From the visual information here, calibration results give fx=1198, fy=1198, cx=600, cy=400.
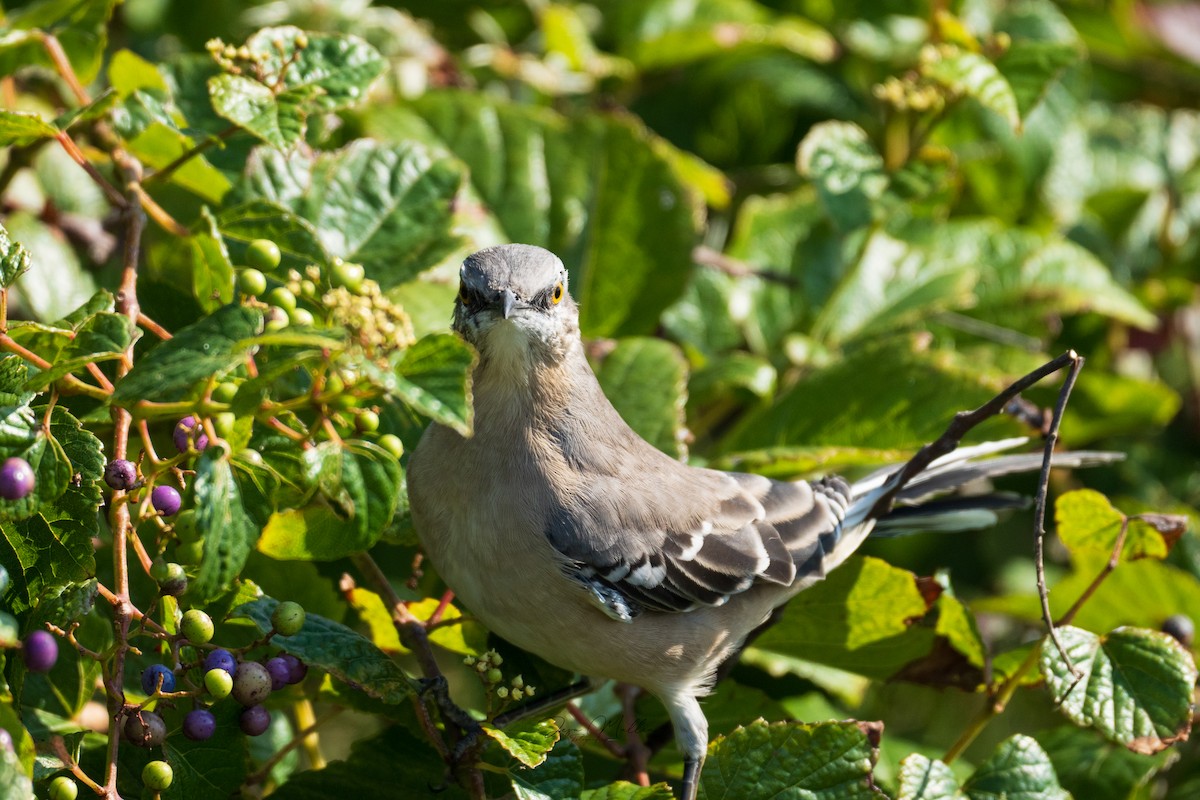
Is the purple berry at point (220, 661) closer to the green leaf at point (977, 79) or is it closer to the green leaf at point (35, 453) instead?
the green leaf at point (35, 453)

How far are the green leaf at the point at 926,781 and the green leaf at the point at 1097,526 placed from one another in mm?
802

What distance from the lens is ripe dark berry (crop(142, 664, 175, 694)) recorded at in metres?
2.37

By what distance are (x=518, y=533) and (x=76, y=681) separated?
1.16 meters

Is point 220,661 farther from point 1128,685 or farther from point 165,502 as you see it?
point 1128,685

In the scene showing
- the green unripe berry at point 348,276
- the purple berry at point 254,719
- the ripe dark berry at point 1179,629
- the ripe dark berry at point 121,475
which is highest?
the green unripe berry at point 348,276

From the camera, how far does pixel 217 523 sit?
207cm

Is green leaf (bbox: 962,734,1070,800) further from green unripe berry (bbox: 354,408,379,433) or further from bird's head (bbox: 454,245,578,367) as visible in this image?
green unripe berry (bbox: 354,408,379,433)

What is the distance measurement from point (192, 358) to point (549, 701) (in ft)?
5.29

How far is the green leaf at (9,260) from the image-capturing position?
7.91 feet

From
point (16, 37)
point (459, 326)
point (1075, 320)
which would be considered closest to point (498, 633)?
point (459, 326)

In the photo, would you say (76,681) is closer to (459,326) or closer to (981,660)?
(459,326)

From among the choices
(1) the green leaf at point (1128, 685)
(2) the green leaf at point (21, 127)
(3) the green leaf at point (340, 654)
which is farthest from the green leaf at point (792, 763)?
(2) the green leaf at point (21, 127)

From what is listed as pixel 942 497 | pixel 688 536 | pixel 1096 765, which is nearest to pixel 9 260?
pixel 688 536

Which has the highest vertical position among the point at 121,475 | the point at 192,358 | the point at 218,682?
the point at 192,358
